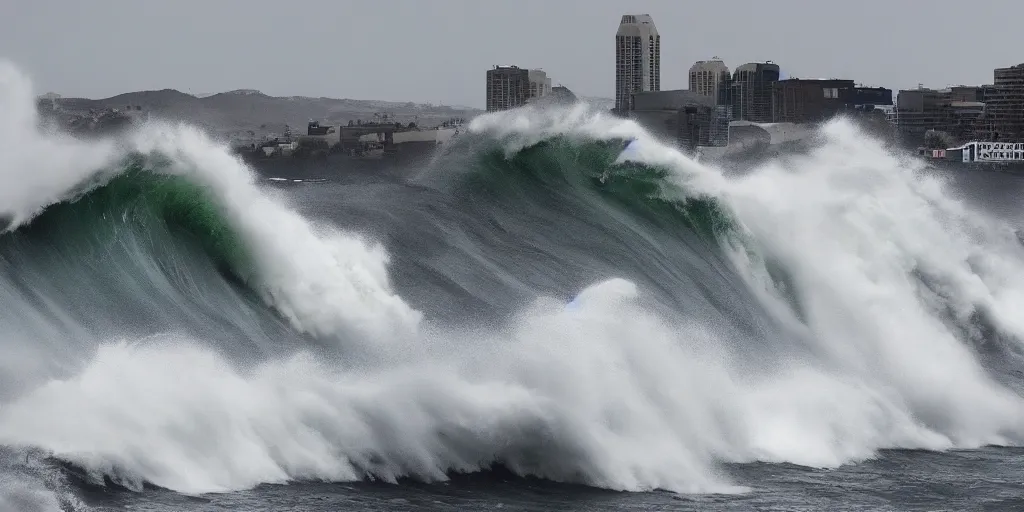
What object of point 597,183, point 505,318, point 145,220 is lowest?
point 505,318

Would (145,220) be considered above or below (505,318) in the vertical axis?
above

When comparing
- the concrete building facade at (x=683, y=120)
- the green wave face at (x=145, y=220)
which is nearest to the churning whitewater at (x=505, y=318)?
the green wave face at (x=145, y=220)

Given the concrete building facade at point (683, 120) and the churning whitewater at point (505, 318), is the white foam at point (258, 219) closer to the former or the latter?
the churning whitewater at point (505, 318)

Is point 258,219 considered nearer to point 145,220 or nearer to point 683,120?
point 145,220

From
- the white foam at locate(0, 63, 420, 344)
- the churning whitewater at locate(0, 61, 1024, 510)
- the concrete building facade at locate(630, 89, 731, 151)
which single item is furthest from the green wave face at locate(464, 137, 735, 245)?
the concrete building facade at locate(630, 89, 731, 151)

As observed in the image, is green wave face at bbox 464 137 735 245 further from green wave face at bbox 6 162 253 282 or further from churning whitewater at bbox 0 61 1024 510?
green wave face at bbox 6 162 253 282

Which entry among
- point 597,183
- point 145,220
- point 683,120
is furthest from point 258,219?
point 683,120

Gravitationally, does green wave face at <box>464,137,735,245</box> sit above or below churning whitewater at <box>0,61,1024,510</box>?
above

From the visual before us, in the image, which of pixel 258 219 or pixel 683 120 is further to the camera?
pixel 683 120

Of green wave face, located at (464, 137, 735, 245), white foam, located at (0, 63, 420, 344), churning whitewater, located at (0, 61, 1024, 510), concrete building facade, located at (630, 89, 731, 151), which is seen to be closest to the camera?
churning whitewater, located at (0, 61, 1024, 510)
